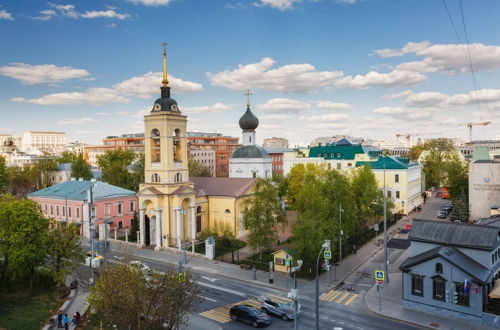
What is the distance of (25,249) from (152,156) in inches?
763

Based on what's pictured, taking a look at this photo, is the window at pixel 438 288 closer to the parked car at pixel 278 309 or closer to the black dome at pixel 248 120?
the parked car at pixel 278 309

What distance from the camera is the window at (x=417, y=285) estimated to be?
27225 mm

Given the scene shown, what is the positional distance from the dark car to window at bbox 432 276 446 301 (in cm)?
1115

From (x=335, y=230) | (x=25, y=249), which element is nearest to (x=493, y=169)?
(x=335, y=230)

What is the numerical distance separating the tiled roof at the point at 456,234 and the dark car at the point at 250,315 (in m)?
12.1

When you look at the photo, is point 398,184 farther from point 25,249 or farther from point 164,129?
point 25,249

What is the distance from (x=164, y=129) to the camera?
44.2 m

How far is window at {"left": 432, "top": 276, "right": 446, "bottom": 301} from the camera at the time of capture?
1038 inches

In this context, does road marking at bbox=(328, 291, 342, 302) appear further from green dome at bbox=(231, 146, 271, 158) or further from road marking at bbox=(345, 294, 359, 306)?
green dome at bbox=(231, 146, 271, 158)

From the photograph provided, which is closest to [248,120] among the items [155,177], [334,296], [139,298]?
[155,177]

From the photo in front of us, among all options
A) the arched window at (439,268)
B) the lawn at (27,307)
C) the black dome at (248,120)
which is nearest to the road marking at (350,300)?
the arched window at (439,268)

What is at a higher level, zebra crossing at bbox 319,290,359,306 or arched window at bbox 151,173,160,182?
arched window at bbox 151,173,160,182

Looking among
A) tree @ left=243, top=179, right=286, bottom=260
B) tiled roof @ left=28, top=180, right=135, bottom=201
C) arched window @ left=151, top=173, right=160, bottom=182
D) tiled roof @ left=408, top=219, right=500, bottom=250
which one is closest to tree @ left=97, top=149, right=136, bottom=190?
tiled roof @ left=28, top=180, right=135, bottom=201

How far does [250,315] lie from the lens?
2484 cm
